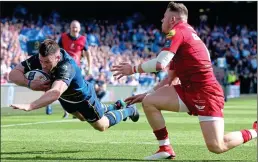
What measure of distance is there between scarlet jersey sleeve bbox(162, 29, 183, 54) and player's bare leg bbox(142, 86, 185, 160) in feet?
2.47

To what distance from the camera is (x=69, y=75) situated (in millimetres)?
7848

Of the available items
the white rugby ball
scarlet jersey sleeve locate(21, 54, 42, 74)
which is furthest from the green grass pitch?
scarlet jersey sleeve locate(21, 54, 42, 74)

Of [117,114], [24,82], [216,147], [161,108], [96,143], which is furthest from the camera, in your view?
[96,143]

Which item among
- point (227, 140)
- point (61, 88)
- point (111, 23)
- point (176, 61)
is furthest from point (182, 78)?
point (111, 23)

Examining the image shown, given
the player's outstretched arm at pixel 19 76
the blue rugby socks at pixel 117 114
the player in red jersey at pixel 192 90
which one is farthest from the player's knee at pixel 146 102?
the blue rugby socks at pixel 117 114

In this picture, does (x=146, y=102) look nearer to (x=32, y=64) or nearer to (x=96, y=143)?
(x=32, y=64)

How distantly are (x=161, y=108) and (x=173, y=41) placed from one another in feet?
3.19

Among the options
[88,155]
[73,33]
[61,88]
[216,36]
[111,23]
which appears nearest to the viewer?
[61,88]

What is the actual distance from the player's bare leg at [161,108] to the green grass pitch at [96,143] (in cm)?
27

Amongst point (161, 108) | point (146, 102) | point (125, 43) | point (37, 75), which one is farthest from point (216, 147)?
point (125, 43)

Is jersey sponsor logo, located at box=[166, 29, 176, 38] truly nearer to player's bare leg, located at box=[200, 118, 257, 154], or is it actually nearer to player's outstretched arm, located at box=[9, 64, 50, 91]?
player's bare leg, located at box=[200, 118, 257, 154]

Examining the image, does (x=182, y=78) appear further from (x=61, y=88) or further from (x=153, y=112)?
(x=61, y=88)

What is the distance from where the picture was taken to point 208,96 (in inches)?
309

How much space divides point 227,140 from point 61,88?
6.85ft
